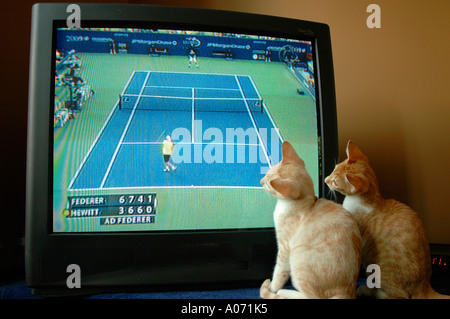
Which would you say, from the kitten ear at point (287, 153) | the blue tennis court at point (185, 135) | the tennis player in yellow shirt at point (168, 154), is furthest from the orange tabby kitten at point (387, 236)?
the tennis player in yellow shirt at point (168, 154)

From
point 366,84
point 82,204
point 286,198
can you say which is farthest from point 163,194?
point 366,84

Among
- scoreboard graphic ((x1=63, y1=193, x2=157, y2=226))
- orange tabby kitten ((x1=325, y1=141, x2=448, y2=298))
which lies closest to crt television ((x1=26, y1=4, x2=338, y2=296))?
scoreboard graphic ((x1=63, y1=193, x2=157, y2=226))

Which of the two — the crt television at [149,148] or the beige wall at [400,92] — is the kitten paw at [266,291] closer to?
the crt television at [149,148]

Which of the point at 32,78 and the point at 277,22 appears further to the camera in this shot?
the point at 277,22

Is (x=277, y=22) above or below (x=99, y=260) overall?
above

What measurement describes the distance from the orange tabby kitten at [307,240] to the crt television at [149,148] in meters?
0.10

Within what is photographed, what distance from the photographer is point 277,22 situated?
117cm

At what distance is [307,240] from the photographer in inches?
38.1

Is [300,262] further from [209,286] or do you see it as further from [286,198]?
[209,286]

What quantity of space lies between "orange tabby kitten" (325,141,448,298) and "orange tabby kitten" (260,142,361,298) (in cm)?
10

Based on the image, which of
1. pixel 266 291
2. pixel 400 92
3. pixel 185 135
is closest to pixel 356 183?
pixel 266 291

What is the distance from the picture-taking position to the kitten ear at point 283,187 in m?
0.98

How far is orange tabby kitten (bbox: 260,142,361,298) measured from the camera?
3.06 feet
